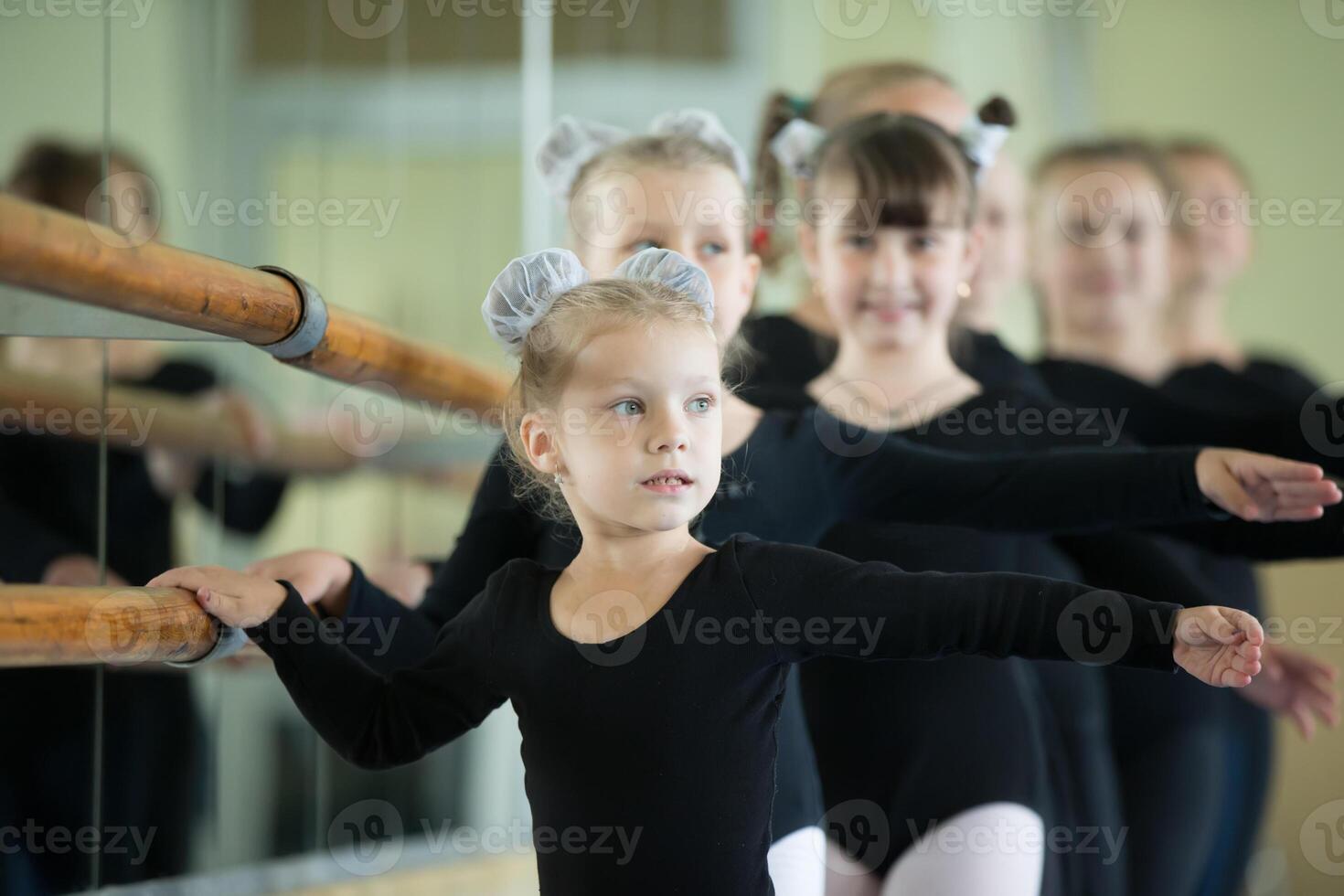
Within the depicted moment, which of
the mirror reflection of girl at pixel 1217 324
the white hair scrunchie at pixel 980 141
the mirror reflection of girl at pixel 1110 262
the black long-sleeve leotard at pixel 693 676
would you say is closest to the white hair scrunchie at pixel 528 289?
the black long-sleeve leotard at pixel 693 676

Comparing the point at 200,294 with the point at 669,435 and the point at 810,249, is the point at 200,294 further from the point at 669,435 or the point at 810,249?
the point at 810,249

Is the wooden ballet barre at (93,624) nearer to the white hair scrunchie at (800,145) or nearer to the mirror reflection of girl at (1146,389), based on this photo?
the white hair scrunchie at (800,145)

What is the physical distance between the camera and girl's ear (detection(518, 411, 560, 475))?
3.73 feet

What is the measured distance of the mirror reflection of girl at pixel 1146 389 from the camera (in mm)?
2131

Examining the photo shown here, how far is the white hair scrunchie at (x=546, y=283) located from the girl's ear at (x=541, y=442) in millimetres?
84

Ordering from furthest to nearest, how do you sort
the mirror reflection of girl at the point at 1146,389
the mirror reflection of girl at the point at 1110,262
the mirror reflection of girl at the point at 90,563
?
the mirror reflection of girl at the point at 1110,262 → the mirror reflection of girl at the point at 1146,389 → the mirror reflection of girl at the point at 90,563

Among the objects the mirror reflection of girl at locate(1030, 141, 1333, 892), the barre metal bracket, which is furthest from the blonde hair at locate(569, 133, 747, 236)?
the mirror reflection of girl at locate(1030, 141, 1333, 892)

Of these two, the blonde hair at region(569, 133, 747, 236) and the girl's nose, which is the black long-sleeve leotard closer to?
the girl's nose

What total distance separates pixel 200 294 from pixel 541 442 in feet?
0.98

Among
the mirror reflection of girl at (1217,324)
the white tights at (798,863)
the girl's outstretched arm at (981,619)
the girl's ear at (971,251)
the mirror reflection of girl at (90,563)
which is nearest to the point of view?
the girl's outstretched arm at (981,619)

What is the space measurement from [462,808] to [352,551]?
72 centimetres

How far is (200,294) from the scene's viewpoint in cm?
95

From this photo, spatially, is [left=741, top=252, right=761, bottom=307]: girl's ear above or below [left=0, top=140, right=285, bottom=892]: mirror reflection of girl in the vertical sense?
above

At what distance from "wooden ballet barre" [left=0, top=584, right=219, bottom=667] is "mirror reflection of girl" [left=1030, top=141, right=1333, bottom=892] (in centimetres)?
137
